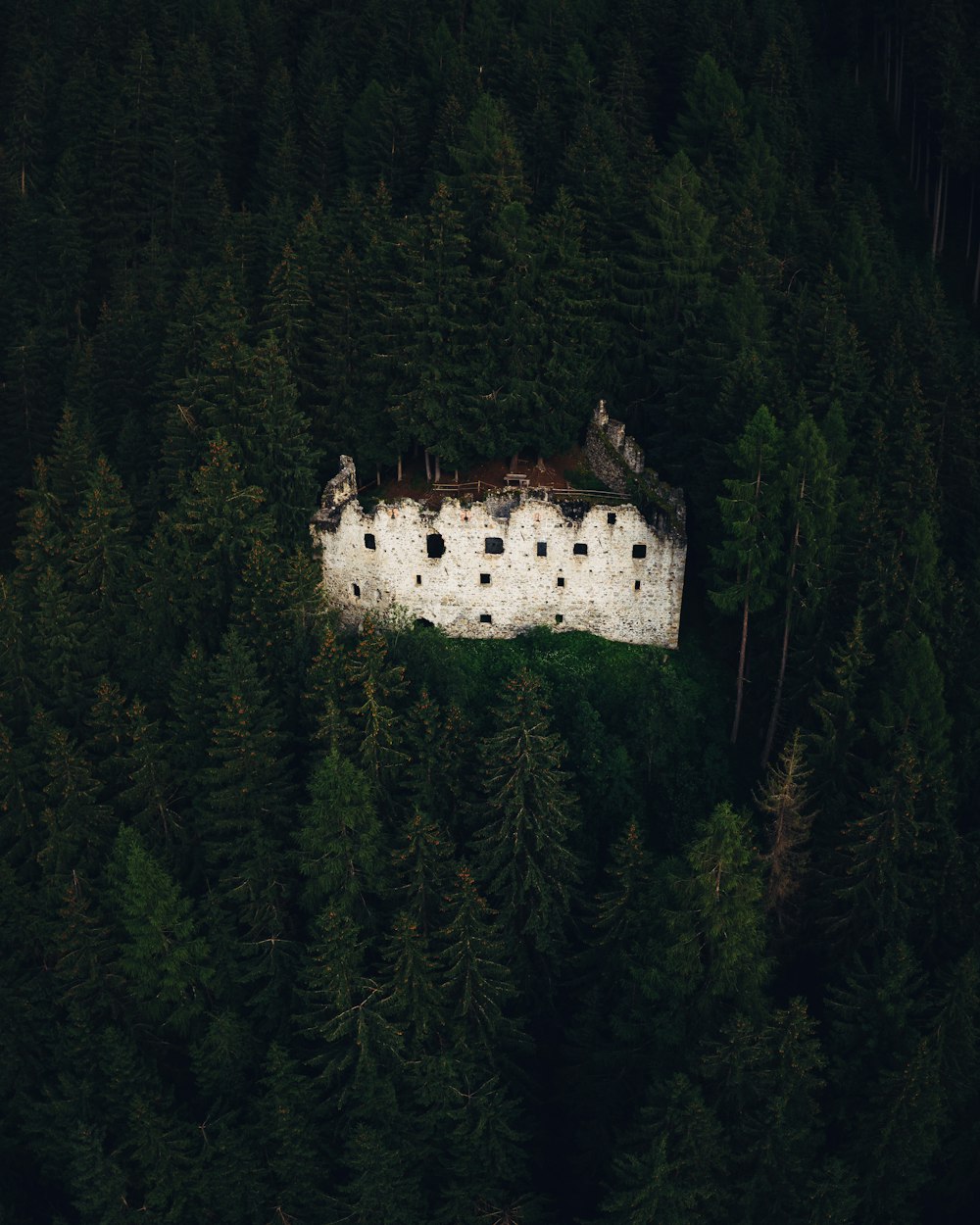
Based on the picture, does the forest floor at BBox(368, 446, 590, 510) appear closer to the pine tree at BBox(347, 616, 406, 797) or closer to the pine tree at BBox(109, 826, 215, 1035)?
the pine tree at BBox(347, 616, 406, 797)

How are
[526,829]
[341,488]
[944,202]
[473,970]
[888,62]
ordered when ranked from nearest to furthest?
[473,970], [526,829], [341,488], [944,202], [888,62]

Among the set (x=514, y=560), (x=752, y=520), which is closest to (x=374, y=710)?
(x=514, y=560)

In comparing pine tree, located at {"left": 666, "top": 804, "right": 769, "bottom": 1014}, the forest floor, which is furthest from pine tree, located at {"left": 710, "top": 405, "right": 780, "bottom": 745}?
pine tree, located at {"left": 666, "top": 804, "right": 769, "bottom": 1014}

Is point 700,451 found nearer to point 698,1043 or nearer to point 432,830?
point 432,830

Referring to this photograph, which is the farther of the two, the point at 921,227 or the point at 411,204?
the point at 921,227

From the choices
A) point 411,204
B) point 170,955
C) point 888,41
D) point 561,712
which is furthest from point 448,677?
point 888,41

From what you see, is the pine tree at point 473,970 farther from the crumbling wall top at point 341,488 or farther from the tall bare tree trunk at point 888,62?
the tall bare tree trunk at point 888,62

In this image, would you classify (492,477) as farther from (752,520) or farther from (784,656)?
(784,656)

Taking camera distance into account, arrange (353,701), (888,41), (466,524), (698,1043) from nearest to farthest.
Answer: (698,1043) < (353,701) < (466,524) < (888,41)
